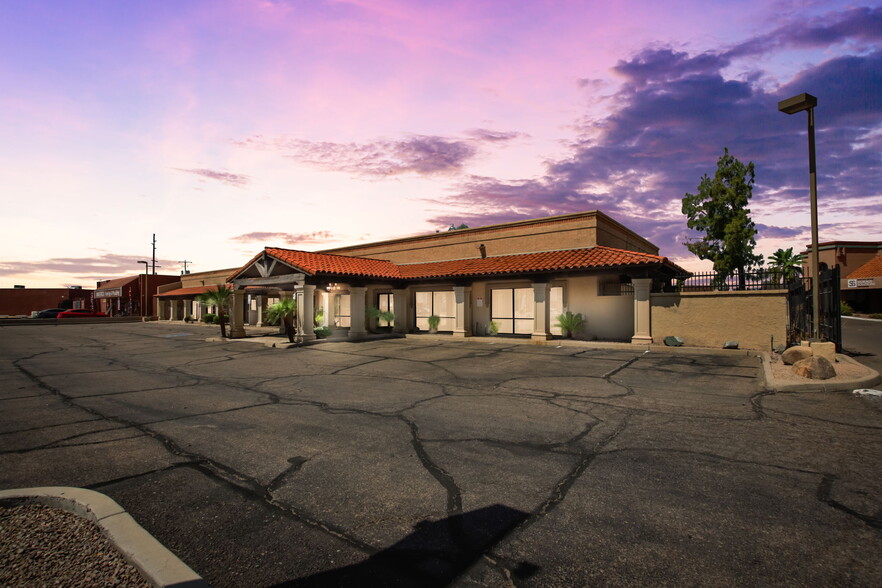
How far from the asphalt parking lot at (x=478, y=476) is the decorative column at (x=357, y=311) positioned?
1191cm

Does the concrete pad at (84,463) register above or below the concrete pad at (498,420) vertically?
above

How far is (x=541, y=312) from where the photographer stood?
1898 cm

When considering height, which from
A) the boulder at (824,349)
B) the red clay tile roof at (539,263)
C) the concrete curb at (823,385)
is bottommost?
the concrete curb at (823,385)

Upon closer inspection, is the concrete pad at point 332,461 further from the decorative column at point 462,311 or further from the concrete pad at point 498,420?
the decorative column at point 462,311

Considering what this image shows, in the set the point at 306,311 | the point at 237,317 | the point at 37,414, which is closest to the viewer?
the point at 37,414

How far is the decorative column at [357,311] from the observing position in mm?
21725

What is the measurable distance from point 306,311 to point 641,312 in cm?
1453

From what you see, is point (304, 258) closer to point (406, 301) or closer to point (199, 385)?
point (406, 301)

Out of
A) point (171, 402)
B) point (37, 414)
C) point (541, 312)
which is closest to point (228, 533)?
point (171, 402)

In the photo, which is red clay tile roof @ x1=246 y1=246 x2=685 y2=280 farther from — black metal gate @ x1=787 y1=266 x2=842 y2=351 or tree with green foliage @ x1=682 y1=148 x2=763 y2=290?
tree with green foliage @ x1=682 y1=148 x2=763 y2=290

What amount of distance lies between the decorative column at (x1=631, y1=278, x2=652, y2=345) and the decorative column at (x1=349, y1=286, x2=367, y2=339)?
12.5 meters

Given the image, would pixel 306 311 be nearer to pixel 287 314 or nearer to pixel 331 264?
pixel 287 314

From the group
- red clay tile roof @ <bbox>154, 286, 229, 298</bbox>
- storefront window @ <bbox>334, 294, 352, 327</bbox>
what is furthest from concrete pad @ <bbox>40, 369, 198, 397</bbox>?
red clay tile roof @ <bbox>154, 286, 229, 298</bbox>

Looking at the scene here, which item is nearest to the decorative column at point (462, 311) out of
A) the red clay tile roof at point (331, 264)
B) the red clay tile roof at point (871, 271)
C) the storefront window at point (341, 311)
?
the red clay tile roof at point (331, 264)
